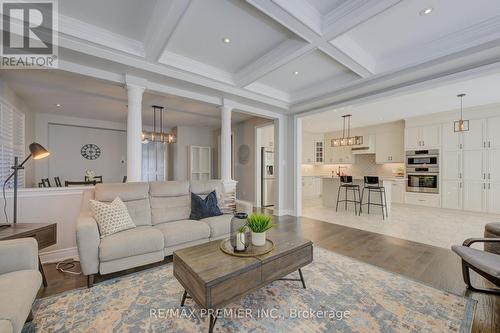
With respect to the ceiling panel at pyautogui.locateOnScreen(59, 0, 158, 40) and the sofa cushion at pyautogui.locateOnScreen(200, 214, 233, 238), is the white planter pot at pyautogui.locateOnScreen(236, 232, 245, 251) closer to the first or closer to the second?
Result: the sofa cushion at pyautogui.locateOnScreen(200, 214, 233, 238)

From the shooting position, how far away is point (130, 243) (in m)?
2.26

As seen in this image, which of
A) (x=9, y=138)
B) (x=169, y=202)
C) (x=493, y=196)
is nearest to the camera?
(x=169, y=202)

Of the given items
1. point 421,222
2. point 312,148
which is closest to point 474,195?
point 421,222

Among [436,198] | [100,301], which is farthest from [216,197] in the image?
[436,198]

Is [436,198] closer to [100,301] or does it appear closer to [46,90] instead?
[100,301]

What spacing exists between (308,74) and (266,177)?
367 centimetres

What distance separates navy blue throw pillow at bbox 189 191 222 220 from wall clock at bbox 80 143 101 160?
5493 millimetres

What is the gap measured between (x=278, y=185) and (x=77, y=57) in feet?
14.5

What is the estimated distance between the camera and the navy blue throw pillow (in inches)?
125

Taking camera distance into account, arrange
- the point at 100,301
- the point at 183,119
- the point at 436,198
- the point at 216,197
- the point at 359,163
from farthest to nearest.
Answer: the point at 359,163 → the point at 183,119 → the point at 436,198 → the point at 216,197 → the point at 100,301

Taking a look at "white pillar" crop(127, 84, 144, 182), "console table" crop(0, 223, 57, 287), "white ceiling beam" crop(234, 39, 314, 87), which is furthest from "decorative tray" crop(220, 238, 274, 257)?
"white ceiling beam" crop(234, 39, 314, 87)

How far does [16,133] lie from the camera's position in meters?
4.04

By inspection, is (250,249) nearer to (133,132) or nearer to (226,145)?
(133,132)

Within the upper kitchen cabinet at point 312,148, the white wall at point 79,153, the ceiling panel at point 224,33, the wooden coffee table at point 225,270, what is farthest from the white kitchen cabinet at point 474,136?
the white wall at point 79,153
